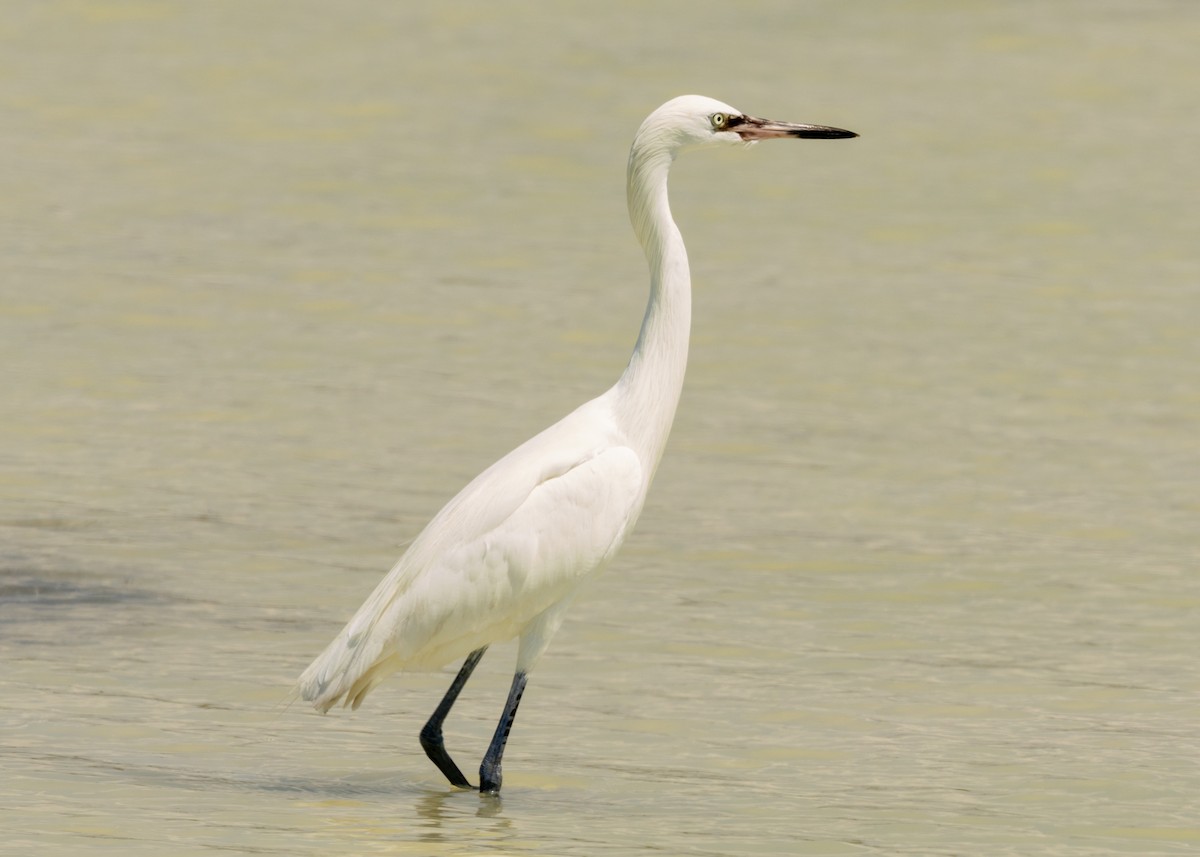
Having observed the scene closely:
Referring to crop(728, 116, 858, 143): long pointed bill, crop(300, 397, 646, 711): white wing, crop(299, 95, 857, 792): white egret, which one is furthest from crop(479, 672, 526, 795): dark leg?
crop(728, 116, 858, 143): long pointed bill

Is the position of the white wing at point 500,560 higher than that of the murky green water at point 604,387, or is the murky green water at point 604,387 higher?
the white wing at point 500,560

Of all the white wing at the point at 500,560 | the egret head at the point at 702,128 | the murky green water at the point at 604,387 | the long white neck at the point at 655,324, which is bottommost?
the murky green water at the point at 604,387

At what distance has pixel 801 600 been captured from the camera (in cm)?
1116


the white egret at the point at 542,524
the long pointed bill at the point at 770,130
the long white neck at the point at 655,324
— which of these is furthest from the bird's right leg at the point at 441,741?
the long pointed bill at the point at 770,130

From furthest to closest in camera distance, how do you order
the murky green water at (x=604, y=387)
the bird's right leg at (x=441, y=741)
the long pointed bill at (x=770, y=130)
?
the murky green water at (x=604, y=387)
the long pointed bill at (x=770, y=130)
the bird's right leg at (x=441, y=741)

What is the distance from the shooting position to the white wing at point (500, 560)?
7441 mm

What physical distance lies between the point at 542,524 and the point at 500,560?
19 cm

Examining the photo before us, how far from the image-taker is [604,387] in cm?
1582

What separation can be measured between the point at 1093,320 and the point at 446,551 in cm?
1152

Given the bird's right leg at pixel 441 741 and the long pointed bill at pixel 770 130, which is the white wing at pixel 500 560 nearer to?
the bird's right leg at pixel 441 741

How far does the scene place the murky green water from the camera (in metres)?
7.91

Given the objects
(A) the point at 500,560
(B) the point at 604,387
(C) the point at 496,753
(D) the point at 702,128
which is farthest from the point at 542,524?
(B) the point at 604,387

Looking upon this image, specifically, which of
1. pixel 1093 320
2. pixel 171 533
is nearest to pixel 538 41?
pixel 1093 320

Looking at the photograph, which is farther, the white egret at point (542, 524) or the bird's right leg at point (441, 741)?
the bird's right leg at point (441, 741)
